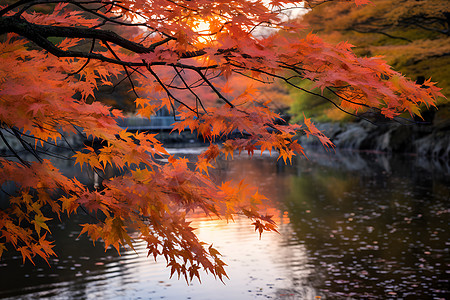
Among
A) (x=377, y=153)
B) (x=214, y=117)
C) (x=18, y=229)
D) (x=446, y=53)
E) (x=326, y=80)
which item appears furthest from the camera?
A: (x=377, y=153)

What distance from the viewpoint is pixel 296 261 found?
991 cm

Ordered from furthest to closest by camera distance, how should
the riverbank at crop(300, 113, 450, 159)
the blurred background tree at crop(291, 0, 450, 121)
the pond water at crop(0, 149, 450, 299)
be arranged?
the riverbank at crop(300, 113, 450, 159), the blurred background tree at crop(291, 0, 450, 121), the pond water at crop(0, 149, 450, 299)

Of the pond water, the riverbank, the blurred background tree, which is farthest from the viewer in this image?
the riverbank

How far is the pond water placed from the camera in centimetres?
809

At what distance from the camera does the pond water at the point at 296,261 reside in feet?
26.5

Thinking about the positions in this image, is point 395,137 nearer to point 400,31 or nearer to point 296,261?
point 400,31

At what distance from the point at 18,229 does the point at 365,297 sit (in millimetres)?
5443

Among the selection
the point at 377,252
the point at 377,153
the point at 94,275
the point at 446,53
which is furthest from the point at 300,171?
the point at 94,275

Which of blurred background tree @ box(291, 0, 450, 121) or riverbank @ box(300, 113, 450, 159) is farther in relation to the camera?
riverbank @ box(300, 113, 450, 159)

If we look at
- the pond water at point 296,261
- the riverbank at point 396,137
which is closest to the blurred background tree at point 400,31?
the riverbank at point 396,137

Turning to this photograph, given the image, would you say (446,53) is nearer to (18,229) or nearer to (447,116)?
(447,116)

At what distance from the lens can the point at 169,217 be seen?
361 cm

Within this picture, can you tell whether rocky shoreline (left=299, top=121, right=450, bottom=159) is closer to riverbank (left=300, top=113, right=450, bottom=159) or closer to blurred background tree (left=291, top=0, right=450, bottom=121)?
riverbank (left=300, top=113, right=450, bottom=159)

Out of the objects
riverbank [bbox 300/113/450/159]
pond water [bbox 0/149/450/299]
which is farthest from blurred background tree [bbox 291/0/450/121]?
pond water [bbox 0/149/450/299]
